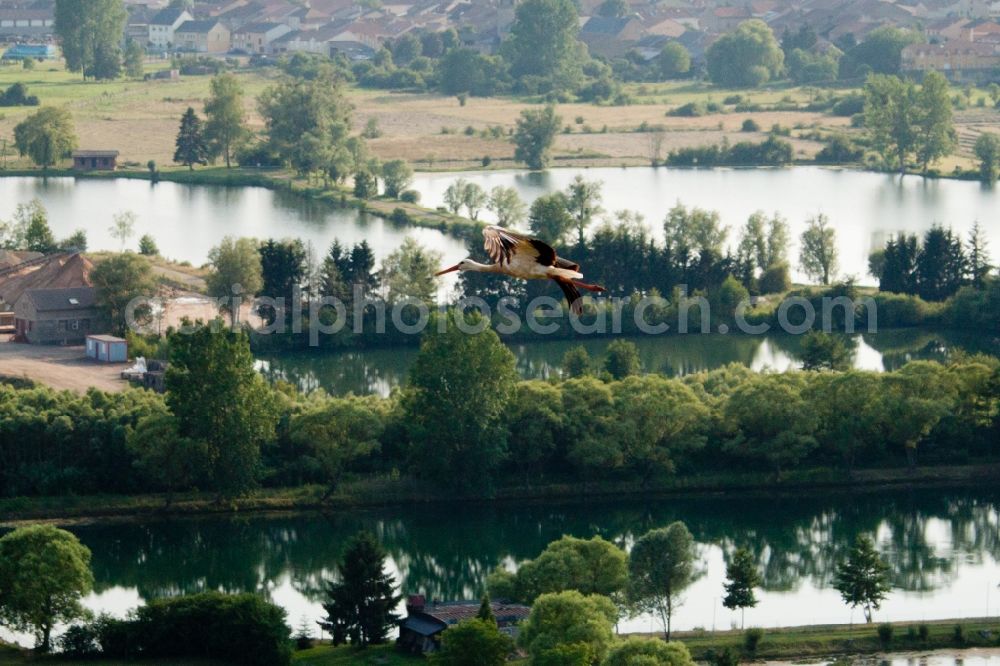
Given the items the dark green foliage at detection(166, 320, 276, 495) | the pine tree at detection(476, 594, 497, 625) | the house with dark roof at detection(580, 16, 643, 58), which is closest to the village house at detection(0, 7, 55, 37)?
the house with dark roof at detection(580, 16, 643, 58)

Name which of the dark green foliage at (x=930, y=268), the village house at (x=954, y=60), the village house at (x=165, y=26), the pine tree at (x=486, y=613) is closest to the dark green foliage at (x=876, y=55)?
the village house at (x=954, y=60)

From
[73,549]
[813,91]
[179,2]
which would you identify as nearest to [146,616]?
[73,549]

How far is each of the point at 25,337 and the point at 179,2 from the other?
1690 inches

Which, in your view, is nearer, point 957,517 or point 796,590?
point 796,590

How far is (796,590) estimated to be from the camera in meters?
20.0

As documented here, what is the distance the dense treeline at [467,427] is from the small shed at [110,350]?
3.26m

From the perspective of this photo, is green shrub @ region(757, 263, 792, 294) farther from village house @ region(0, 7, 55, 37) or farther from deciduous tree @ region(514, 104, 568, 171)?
village house @ region(0, 7, 55, 37)

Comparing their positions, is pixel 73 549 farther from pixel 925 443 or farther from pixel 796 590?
pixel 925 443

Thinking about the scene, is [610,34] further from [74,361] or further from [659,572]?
[659,572]

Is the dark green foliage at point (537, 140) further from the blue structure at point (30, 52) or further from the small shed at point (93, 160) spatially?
the blue structure at point (30, 52)

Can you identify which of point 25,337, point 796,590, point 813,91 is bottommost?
point 796,590

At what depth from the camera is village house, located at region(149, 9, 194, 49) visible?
2518 inches

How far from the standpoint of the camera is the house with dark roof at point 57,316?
28484 mm

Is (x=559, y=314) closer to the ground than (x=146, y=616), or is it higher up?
higher up
